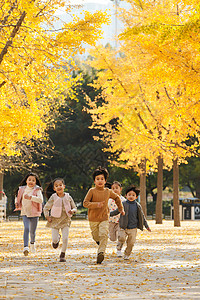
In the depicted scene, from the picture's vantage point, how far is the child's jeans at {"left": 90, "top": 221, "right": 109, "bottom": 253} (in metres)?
9.33

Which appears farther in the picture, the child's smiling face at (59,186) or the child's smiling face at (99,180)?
the child's smiling face at (59,186)

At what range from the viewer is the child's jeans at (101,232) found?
30.6ft

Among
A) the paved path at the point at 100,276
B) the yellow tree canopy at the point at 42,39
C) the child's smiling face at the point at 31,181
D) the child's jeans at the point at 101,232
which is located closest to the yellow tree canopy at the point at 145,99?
the yellow tree canopy at the point at 42,39

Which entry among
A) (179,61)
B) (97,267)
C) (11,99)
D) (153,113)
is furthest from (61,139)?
(97,267)

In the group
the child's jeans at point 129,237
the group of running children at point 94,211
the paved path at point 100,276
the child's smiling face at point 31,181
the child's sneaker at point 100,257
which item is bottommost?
the paved path at point 100,276

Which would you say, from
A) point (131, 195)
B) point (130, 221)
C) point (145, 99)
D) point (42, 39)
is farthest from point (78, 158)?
point (130, 221)

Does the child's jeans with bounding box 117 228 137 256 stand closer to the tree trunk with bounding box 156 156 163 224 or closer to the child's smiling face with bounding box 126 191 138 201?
the child's smiling face with bounding box 126 191 138 201

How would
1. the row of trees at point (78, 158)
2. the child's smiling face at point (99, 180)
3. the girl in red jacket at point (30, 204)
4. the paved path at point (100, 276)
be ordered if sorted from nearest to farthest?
the paved path at point (100, 276), the child's smiling face at point (99, 180), the girl in red jacket at point (30, 204), the row of trees at point (78, 158)

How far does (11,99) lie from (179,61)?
558cm

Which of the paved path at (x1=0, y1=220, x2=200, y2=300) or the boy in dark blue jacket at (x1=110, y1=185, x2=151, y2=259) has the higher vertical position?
the boy in dark blue jacket at (x1=110, y1=185, x2=151, y2=259)

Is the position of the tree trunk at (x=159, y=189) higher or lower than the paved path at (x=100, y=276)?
higher

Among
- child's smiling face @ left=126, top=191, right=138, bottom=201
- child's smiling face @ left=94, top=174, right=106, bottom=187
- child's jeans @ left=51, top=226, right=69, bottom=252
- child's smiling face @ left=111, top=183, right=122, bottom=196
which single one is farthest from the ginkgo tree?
child's jeans @ left=51, top=226, right=69, bottom=252

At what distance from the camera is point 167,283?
23.0 ft

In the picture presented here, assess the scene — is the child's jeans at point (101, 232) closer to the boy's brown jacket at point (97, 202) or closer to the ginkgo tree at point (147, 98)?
the boy's brown jacket at point (97, 202)
